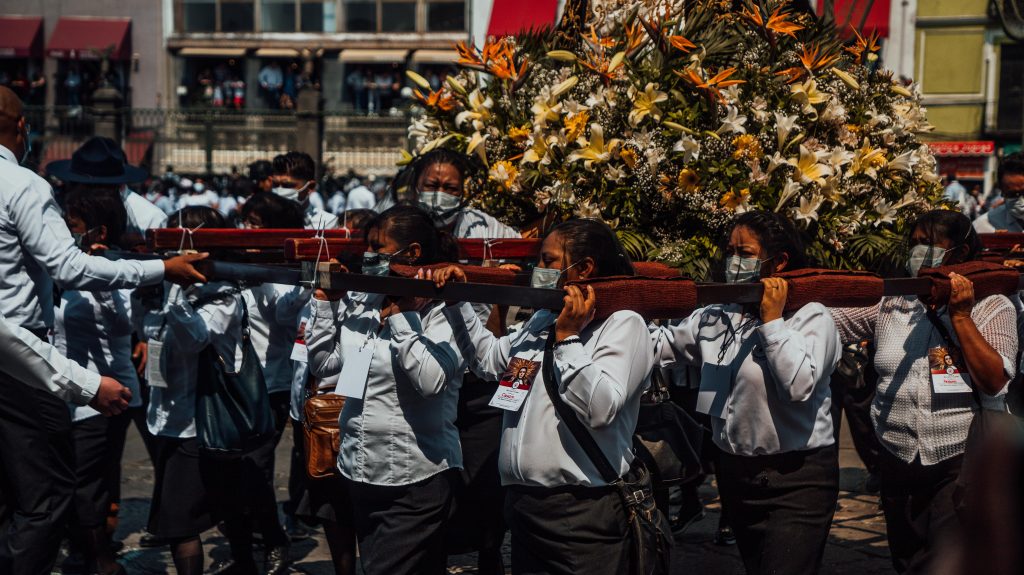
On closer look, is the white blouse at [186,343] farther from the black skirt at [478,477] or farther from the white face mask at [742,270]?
the white face mask at [742,270]

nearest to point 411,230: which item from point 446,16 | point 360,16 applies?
point 446,16

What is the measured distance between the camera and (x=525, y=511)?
152 inches

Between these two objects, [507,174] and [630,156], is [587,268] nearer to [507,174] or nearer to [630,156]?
[630,156]

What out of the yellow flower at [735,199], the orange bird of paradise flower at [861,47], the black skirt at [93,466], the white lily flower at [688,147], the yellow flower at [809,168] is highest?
the orange bird of paradise flower at [861,47]

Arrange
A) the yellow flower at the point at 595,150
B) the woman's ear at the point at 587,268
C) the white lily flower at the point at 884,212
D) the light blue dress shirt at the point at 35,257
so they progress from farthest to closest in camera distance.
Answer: the white lily flower at the point at 884,212 → the yellow flower at the point at 595,150 → the light blue dress shirt at the point at 35,257 → the woman's ear at the point at 587,268

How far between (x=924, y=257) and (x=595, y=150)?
4.81 ft

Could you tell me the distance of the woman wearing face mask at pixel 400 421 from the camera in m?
4.23

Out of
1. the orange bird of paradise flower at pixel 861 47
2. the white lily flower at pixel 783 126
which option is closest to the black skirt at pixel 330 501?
the white lily flower at pixel 783 126

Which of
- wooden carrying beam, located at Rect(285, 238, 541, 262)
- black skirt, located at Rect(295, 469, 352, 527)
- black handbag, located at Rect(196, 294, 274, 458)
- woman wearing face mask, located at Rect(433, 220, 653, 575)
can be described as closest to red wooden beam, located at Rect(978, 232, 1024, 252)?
wooden carrying beam, located at Rect(285, 238, 541, 262)

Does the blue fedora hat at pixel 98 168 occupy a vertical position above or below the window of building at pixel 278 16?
below

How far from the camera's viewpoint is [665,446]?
4453mm

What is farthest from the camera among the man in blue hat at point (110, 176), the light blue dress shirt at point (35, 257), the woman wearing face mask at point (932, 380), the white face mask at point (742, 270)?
the man in blue hat at point (110, 176)

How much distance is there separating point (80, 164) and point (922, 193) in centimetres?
522

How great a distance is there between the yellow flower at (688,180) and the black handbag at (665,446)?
1.01 m
